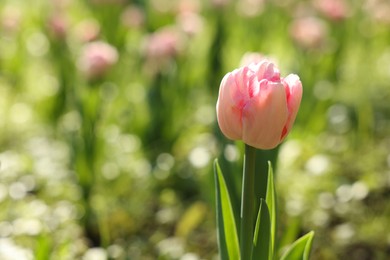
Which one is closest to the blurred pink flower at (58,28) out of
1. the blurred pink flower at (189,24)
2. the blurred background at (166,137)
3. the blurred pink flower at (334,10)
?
the blurred background at (166,137)

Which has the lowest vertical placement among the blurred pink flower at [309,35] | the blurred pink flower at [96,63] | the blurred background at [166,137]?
the blurred background at [166,137]

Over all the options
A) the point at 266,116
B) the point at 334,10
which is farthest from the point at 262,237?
the point at 334,10

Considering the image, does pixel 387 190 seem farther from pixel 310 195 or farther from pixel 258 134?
pixel 258 134

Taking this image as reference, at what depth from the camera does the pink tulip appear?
1034 millimetres

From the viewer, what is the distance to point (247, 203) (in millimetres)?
1128

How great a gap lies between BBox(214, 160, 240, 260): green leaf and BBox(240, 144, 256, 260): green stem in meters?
0.09

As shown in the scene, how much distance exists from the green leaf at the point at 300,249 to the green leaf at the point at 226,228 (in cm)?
10

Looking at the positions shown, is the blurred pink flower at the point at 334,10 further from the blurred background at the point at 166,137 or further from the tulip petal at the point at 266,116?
the tulip petal at the point at 266,116

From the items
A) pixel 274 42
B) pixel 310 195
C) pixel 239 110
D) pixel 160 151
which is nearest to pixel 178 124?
pixel 160 151

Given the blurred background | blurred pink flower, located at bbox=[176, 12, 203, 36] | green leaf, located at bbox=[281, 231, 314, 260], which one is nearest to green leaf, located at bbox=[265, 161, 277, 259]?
green leaf, located at bbox=[281, 231, 314, 260]

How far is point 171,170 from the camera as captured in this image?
246cm

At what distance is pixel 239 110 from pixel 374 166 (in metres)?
1.61

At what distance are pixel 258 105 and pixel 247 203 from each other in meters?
0.18

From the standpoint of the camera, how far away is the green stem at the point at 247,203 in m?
1.11
